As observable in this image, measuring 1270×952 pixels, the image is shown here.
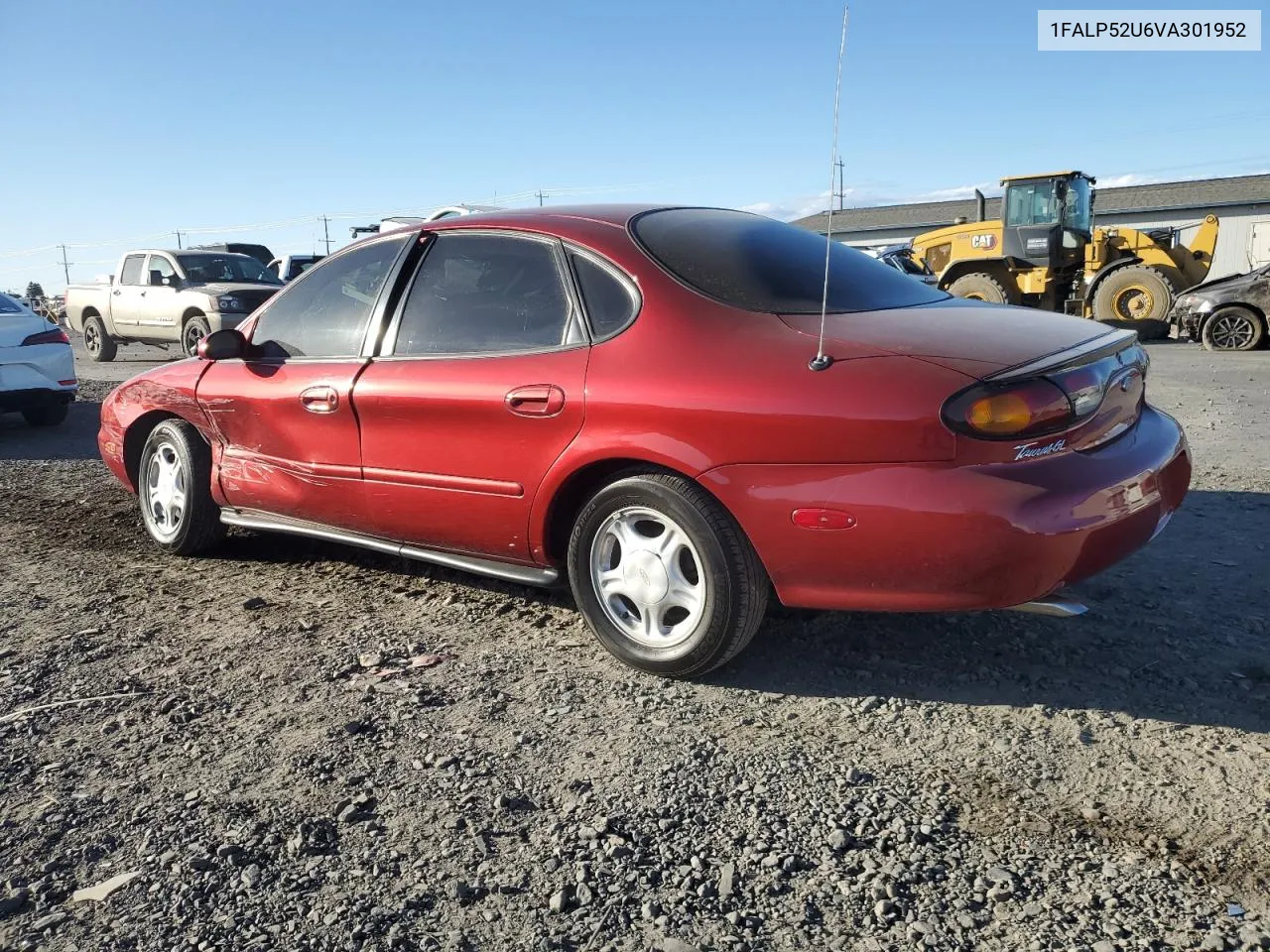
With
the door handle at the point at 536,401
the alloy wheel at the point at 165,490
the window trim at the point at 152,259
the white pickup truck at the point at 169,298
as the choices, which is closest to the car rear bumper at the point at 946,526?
the door handle at the point at 536,401

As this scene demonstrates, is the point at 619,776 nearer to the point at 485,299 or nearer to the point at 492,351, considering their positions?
the point at 492,351

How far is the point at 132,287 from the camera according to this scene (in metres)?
16.4

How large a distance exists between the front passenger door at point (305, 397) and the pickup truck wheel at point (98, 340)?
47.8 ft

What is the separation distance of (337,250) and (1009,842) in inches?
136

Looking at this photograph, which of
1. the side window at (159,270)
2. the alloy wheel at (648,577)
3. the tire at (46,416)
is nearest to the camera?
the alloy wheel at (648,577)

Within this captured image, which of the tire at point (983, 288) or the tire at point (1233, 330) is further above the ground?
the tire at point (983, 288)

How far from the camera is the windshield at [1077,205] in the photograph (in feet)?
58.6

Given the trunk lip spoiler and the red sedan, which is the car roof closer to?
the red sedan

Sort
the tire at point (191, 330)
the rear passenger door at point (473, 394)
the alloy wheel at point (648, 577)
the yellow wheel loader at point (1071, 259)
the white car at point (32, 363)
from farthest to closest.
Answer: the yellow wheel loader at point (1071, 259)
the tire at point (191, 330)
the white car at point (32, 363)
the rear passenger door at point (473, 394)
the alloy wheel at point (648, 577)

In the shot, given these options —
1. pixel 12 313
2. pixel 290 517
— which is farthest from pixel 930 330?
pixel 12 313

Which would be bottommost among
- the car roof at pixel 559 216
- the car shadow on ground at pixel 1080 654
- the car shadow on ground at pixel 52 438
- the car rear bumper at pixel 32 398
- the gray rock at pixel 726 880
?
the gray rock at pixel 726 880

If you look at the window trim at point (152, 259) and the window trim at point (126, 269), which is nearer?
the window trim at point (152, 259)

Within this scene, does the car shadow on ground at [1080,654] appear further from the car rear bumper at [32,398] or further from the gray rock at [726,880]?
the car rear bumper at [32,398]

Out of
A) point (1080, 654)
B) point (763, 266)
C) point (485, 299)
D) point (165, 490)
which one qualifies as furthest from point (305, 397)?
point (1080, 654)
